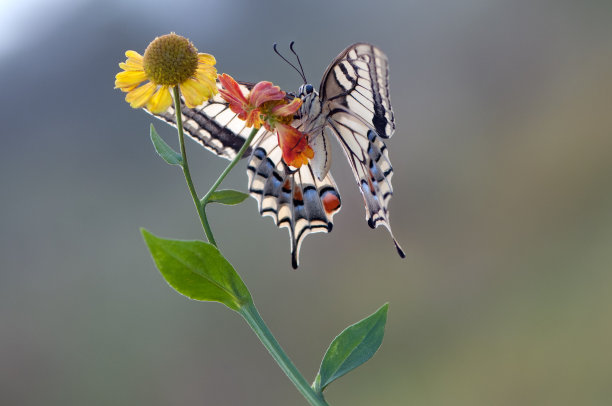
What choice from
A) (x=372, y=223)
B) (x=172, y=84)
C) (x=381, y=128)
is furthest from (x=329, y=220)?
(x=172, y=84)

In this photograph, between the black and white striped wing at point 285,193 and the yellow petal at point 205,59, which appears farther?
the black and white striped wing at point 285,193

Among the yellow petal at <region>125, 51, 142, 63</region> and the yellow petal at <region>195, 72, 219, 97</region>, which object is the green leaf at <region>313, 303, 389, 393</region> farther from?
the yellow petal at <region>125, 51, 142, 63</region>

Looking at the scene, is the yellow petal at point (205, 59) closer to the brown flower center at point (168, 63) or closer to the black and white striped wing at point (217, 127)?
the brown flower center at point (168, 63)

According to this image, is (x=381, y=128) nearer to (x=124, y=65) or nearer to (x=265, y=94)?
(x=265, y=94)

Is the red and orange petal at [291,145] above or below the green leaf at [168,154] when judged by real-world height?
below

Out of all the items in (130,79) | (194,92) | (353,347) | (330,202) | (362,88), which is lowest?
(353,347)

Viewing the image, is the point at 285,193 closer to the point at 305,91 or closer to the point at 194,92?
the point at 305,91

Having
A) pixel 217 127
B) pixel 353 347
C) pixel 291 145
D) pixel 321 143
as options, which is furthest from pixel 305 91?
pixel 353 347

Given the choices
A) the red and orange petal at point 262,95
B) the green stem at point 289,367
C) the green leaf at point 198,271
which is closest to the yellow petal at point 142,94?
the red and orange petal at point 262,95
